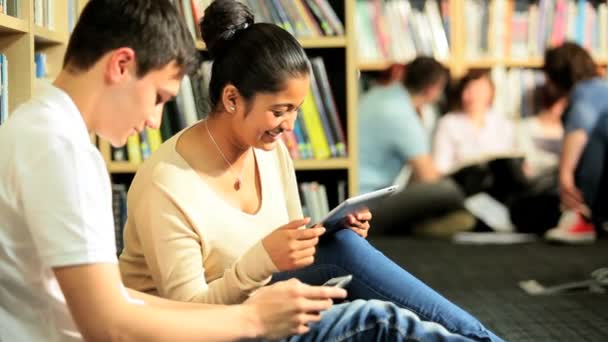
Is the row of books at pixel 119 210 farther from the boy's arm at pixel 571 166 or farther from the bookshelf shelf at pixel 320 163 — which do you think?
the boy's arm at pixel 571 166

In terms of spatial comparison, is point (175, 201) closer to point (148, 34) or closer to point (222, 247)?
point (222, 247)

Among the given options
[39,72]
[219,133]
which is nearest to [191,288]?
[219,133]

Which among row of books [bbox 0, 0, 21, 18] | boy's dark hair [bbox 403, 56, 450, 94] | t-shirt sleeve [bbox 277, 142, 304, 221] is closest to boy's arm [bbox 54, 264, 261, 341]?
t-shirt sleeve [bbox 277, 142, 304, 221]

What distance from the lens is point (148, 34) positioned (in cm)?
107

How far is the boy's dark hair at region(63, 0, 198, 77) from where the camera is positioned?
1.06 m

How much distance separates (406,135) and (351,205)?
9.27 ft

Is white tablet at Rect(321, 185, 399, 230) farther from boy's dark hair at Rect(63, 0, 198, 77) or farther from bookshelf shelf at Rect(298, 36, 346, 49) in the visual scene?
bookshelf shelf at Rect(298, 36, 346, 49)

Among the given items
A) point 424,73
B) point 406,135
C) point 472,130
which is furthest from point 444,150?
point 406,135

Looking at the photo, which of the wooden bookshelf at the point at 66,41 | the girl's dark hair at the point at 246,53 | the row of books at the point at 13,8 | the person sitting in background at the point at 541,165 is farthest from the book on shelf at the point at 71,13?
the person sitting in background at the point at 541,165

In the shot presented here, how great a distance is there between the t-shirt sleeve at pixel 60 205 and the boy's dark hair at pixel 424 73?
11.9 feet

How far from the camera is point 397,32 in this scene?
4.78 m

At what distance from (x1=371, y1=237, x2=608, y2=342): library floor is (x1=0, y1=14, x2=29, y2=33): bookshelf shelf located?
140 cm

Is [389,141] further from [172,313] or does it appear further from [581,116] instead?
[172,313]

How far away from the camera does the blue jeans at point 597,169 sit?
13.0 feet
